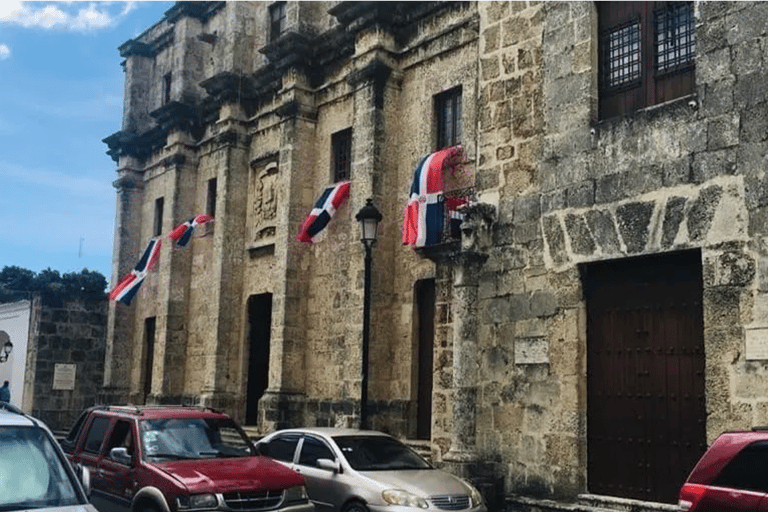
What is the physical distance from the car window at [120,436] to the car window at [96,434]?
0.20 metres

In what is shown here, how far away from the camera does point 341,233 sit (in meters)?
18.2

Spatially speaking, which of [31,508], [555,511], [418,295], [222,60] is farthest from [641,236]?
[222,60]

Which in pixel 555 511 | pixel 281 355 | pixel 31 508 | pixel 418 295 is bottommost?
pixel 555 511

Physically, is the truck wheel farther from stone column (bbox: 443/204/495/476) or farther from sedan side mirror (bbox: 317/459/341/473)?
stone column (bbox: 443/204/495/476)

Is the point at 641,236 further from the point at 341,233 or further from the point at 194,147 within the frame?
the point at 194,147

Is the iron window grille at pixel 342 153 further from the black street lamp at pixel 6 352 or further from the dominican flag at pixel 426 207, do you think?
the black street lamp at pixel 6 352

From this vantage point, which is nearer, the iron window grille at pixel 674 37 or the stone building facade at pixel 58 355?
the iron window grille at pixel 674 37

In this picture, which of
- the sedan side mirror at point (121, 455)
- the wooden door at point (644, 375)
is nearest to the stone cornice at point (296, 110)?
the wooden door at point (644, 375)

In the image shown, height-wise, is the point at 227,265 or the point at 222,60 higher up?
the point at 222,60

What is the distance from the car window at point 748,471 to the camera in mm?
6531

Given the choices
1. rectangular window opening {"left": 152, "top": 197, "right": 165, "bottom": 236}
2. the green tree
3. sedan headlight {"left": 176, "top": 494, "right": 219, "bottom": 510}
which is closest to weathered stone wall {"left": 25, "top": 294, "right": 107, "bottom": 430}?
rectangular window opening {"left": 152, "top": 197, "right": 165, "bottom": 236}

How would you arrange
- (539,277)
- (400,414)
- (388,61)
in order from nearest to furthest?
(539,277) < (400,414) < (388,61)

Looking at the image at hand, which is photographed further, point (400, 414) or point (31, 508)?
point (400, 414)

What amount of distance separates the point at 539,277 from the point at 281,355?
8021mm
